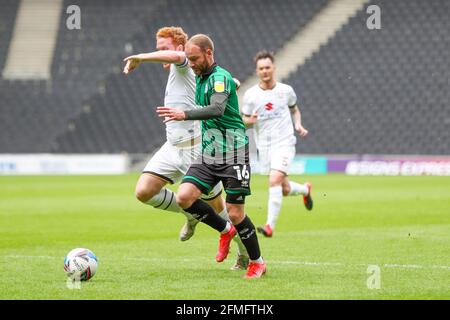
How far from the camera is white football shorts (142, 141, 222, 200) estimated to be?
869cm

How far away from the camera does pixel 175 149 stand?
28.8 feet

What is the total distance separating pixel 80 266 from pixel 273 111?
17.8 feet

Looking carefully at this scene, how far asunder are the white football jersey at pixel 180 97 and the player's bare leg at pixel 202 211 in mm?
1148

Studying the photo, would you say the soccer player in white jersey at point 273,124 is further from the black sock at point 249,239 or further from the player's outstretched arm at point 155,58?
the black sock at point 249,239

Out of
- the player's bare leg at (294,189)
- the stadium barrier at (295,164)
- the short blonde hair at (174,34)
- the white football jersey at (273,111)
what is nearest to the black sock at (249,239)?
the short blonde hair at (174,34)

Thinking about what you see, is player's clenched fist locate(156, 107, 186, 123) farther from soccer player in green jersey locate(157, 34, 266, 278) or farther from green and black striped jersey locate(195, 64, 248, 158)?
green and black striped jersey locate(195, 64, 248, 158)

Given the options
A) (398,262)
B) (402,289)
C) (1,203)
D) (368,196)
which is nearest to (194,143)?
(398,262)

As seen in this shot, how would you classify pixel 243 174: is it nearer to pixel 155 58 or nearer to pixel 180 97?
pixel 155 58

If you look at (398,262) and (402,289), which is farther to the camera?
(398,262)

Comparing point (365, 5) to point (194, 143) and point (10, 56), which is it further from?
point (194, 143)

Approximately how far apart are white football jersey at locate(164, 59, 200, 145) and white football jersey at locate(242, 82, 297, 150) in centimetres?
339
